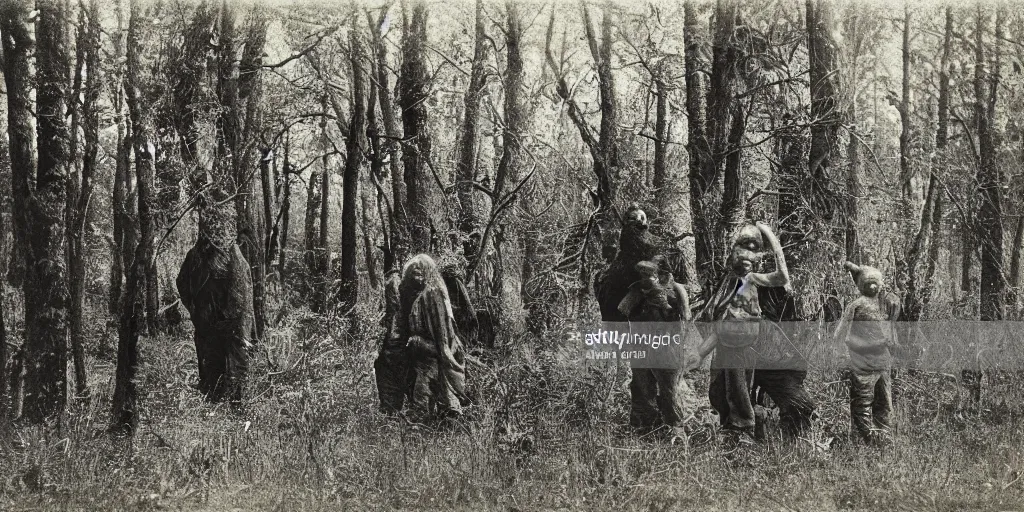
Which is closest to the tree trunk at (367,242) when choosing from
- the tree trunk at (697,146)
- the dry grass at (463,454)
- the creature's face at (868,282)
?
the dry grass at (463,454)

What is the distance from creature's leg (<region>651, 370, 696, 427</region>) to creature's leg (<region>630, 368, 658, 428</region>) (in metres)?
0.05

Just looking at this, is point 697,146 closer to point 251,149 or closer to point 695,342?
point 695,342

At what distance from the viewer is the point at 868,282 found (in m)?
7.29

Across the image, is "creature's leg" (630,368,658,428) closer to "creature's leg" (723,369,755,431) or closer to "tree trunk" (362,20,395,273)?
"creature's leg" (723,369,755,431)

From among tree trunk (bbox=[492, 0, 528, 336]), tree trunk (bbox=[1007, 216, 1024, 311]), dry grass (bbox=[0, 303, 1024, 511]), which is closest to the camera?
dry grass (bbox=[0, 303, 1024, 511])

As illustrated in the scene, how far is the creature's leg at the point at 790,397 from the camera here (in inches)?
284

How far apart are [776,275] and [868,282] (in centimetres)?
91

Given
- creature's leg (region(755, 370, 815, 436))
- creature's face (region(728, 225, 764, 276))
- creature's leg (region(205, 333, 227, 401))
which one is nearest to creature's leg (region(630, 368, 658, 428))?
creature's leg (region(755, 370, 815, 436))

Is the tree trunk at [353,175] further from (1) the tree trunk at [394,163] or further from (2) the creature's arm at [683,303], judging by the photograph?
(2) the creature's arm at [683,303]

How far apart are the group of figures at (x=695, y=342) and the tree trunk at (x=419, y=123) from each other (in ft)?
0.88

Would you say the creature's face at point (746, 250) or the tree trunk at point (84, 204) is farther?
the tree trunk at point (84, 204)

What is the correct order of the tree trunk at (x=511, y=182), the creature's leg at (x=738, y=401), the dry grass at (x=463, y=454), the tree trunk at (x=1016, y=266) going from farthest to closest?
the tree trunk at (x=1016, y=266), the tree trunk at (x=511, y=182), the creature's leg at (x=738, y=401), the dry grass at (x=463, y=454)

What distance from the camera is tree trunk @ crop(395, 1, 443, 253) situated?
287 inches

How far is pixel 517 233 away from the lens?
7.29m
